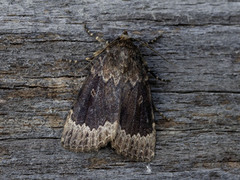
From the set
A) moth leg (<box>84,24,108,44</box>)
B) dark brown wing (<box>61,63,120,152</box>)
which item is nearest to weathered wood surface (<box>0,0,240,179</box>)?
moth leg (<box>84,24,108,44</box>)

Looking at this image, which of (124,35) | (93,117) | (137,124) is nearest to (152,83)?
(137,124)

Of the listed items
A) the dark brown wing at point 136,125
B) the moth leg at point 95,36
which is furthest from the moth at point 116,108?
the moth leg at point 95,36

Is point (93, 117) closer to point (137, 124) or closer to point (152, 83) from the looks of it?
point (137, 124)

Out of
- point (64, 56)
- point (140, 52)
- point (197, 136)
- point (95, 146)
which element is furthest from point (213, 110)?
point (64, 56)

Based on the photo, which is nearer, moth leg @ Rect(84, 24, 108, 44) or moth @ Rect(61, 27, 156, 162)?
moth @ Rect(61, 27, 156, 162)

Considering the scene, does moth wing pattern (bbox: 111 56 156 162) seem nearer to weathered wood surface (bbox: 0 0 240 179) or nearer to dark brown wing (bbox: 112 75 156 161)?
dark brown wing (bbox: 112 75 156 161)
